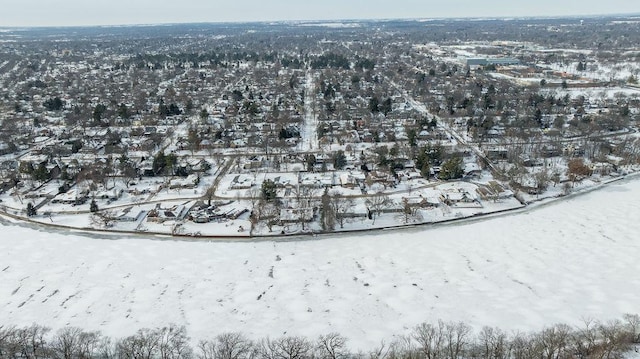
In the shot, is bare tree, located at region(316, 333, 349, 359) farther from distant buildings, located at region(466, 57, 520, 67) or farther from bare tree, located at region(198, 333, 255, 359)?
distant buildings, located at region(466, 57, 520, 67)

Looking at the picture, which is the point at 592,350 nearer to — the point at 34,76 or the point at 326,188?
the point at 326,188

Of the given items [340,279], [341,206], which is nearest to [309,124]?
[341,206]

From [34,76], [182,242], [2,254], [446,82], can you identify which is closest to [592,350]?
[182,242]

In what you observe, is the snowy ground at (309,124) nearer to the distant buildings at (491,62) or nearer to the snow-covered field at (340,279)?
the snow-covered field at (340,279)

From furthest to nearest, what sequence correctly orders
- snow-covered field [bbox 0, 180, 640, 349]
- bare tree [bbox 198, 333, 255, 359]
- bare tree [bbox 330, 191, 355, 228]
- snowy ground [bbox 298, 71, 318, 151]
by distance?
snowy ground [bbox 298, 71, 318, 151] → bare tree [bbox 330, 191, 355, 228] → snow-covered field [bbox 0, 180, 640, 349] → bare tree [bbox 198, 333, 255, 359]

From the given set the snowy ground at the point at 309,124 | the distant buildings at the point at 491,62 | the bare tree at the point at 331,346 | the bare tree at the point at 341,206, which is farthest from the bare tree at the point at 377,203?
the distant buildings at the point at 491,62

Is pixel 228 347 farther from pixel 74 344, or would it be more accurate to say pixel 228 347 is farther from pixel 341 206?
pixel 341 206

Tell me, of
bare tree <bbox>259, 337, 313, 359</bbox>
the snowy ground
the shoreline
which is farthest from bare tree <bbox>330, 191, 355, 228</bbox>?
the snowy ground
